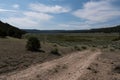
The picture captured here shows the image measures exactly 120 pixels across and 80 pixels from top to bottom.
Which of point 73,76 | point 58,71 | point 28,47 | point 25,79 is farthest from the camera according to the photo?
point 28,47

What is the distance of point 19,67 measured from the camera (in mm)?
17281

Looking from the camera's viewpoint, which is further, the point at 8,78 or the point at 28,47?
the point at 28,47

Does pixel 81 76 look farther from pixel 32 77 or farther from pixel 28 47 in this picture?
pixel 28 47

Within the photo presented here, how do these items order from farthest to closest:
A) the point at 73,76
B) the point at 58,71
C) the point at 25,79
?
the point at 58,71 → the point at 73,76 → the point at 25,79

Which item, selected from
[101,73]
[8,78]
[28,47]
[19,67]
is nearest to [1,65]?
[19,67]

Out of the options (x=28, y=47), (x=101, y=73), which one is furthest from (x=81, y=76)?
(x=28, y=47)

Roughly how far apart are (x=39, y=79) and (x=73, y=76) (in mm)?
1983

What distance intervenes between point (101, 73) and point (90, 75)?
4.63 ft

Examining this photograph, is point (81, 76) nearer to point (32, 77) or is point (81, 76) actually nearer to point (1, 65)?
point (32, 77)

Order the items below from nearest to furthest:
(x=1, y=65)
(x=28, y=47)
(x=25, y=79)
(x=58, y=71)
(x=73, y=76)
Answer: (x=25, y=79), (x=73, y=76), (x=58, y=71), (x=1, y=65), (x=28, y=47)

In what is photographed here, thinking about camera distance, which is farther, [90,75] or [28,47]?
[28,47]

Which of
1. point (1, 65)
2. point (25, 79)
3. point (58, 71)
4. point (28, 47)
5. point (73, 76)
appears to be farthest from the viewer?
point (28, 47)

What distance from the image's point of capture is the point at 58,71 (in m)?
15.6

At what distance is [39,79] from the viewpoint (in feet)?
43.5
